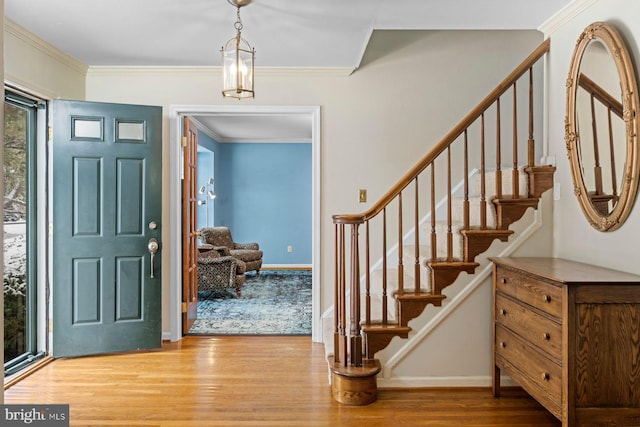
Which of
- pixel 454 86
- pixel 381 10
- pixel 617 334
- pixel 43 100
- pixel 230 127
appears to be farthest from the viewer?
pixel 230 127

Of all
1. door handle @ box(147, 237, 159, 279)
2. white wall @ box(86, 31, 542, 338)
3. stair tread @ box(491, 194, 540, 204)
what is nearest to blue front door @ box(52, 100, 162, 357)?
door handle @ box(147, 237, 159, 279)

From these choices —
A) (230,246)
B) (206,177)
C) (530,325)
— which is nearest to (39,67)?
(530,325)

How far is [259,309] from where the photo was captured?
520 cm

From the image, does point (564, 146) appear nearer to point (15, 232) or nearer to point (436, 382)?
point (436, 382)

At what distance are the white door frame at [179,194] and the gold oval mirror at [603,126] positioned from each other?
2.04 meters

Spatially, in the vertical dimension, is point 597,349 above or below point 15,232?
below

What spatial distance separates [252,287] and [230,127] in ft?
8.72

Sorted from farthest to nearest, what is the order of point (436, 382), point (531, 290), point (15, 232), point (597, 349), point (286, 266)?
point (286, 266), point (15, 232), point (436, 382), point (531, 290), point (597, 349)

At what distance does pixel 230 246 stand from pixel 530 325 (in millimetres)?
5551

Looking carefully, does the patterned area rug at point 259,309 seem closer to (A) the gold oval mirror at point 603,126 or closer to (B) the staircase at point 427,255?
(B) the staircase at point 427,255

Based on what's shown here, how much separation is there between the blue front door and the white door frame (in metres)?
0.24

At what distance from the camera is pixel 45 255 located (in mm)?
3646

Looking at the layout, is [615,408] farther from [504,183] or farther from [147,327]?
[147,327]

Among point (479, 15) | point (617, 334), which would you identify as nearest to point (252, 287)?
point (479, 15)
